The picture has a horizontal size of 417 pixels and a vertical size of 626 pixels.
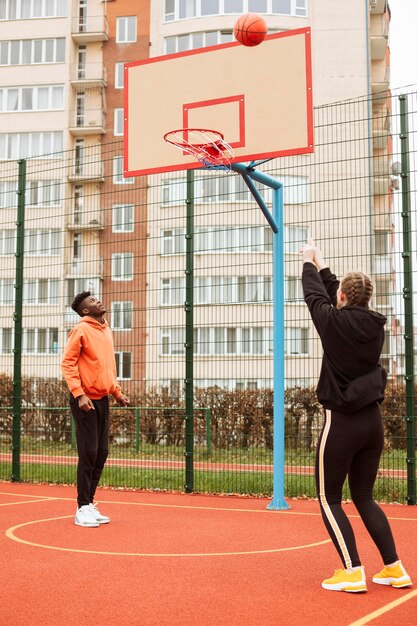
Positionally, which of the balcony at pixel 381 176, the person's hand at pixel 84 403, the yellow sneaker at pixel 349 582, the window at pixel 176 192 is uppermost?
the window at pixel 176 192

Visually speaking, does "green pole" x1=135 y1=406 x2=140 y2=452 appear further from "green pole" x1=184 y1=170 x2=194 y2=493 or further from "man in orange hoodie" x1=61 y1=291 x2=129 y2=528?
"man in orange hoodie" x1=61 y1=291 x2=129 y2=528

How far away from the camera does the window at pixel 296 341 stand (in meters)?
10.1

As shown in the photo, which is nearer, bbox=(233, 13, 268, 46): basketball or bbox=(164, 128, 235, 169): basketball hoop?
bbox=(233, 13, 268, 46): basketball

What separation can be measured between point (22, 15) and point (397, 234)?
36.2m

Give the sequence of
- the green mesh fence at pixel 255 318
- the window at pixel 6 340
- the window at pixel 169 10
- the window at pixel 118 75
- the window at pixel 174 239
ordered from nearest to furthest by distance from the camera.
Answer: the green mesh fence at pixel 255 318, the window at pixel 174 239, the window at pixel 6 340, the window at pixel 169 10, the window at pixel 118 75

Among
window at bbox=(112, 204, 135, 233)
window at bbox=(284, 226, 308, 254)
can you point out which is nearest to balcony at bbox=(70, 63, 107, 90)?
window at bbox=(112, 204, 135, 233)

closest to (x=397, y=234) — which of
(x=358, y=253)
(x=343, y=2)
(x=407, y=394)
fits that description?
(x=358, y=253)

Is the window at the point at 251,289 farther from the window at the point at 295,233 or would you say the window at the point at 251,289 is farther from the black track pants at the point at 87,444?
the black track pants at the point at 87,444

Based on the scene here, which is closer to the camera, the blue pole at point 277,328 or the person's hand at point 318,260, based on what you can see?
the person's hand at point 318,260

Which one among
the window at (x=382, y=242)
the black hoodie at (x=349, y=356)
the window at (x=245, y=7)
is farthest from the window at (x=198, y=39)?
the black hoodie at (x=349, y=356)

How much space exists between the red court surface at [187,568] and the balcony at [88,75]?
3428cm

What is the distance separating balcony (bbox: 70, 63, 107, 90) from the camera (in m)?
40.4

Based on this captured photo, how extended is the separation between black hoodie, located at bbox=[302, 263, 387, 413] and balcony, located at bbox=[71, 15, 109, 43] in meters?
38.7

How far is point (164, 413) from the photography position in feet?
46.4
